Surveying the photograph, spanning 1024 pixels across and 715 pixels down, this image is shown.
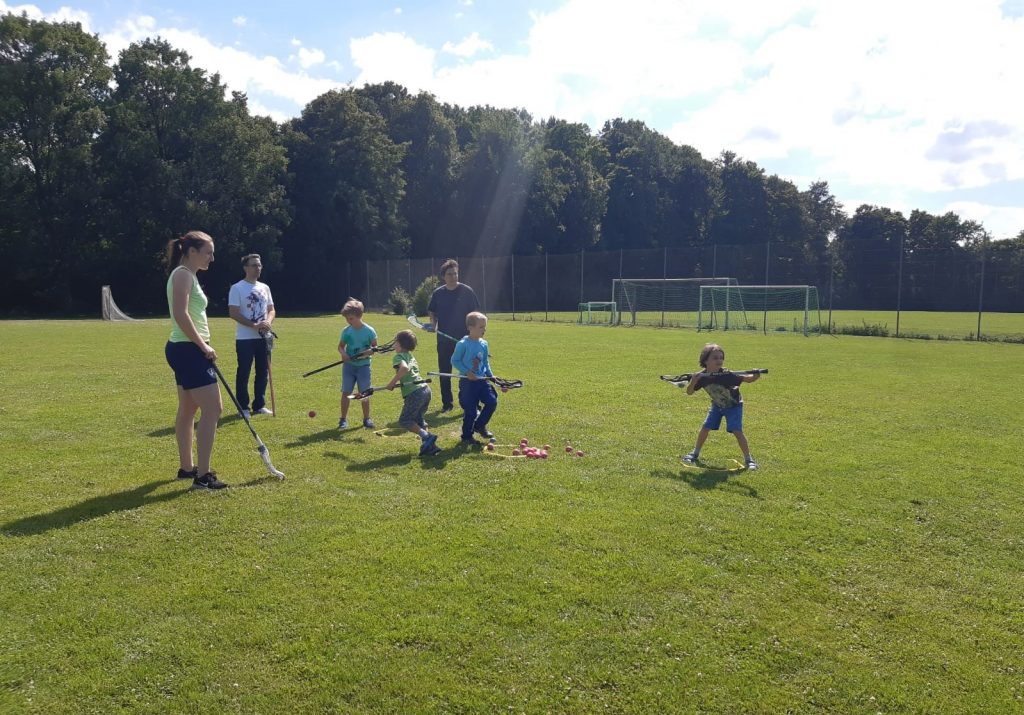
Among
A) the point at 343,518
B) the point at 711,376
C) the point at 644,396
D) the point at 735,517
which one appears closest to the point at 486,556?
the point at 343,518

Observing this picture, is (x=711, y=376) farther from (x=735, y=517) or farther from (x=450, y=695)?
(x=450, y=695)

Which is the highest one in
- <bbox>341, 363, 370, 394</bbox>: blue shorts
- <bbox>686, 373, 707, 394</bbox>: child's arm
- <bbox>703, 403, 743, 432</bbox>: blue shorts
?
<bbox>686, 373, 707, 394</bbox>: child's arm

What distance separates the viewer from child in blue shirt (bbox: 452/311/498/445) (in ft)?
25.9

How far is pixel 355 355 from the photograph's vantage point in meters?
8.69

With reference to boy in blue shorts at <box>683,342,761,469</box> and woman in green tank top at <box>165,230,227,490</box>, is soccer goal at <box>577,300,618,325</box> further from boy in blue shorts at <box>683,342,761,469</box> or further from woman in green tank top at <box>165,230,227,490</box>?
woman in green tank top at <box>165,230,227,490</box>

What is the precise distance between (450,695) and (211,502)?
3297 mm

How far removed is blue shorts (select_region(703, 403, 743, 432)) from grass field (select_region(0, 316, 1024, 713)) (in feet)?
1.42

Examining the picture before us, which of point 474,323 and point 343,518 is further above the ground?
point 474,323

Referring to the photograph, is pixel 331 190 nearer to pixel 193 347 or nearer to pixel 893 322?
pixel 893 322

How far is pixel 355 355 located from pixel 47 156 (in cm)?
3871

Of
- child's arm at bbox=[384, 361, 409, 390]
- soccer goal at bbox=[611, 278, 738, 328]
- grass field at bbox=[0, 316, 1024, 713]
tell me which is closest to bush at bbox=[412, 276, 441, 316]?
soccer goal at bbox=[611, 278, 738, 328]

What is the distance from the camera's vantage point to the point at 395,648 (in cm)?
365

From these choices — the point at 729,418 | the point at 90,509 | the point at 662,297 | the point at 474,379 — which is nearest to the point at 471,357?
the point at 474,379

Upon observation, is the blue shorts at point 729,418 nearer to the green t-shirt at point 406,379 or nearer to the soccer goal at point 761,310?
the green t-shirt at point 406,379
